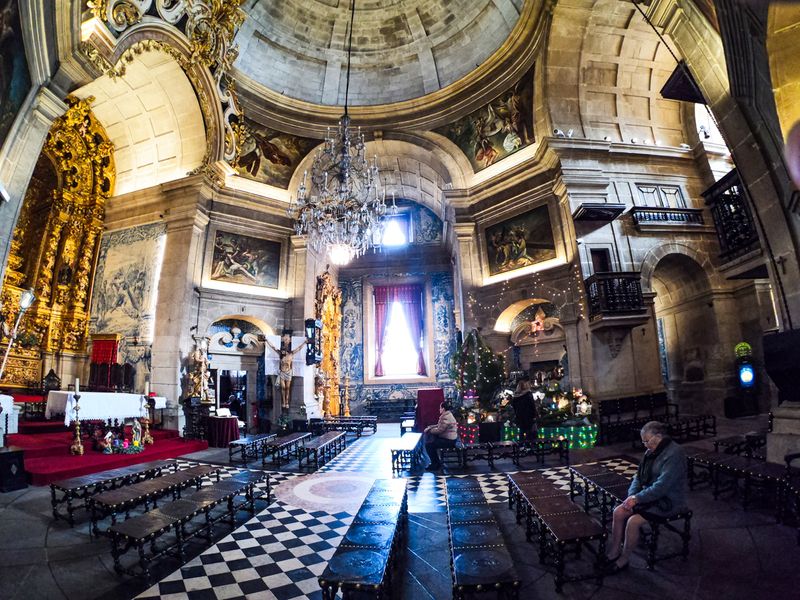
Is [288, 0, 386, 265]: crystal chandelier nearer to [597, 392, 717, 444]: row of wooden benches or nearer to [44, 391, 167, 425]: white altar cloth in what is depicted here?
[44, 391, 167, 425]: white altar cloth

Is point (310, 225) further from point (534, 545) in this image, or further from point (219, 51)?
point (534, 545)

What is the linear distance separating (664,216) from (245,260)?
12916 millimetres

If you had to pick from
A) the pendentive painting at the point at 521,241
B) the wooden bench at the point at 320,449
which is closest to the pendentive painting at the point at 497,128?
the pendentive painting at the point at 521,241

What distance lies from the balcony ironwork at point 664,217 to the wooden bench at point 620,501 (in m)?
8.14

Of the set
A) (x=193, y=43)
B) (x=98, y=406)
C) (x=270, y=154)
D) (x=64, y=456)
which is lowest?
(x=64, y=456)

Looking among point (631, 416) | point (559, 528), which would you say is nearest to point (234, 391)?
point (631, 416)

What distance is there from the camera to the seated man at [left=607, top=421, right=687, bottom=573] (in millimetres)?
3125

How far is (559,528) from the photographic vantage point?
9.97 feet

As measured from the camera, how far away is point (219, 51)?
11391mm

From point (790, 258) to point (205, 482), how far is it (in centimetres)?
924

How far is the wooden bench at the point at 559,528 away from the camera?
288 cm

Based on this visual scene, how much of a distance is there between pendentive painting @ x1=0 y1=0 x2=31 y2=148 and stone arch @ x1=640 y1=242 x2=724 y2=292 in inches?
501

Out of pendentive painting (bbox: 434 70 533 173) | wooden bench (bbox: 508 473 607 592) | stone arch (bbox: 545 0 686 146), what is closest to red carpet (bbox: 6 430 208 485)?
wooden bench (bbox: 508 473 607 592)

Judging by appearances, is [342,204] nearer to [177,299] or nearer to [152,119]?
[177,299]
